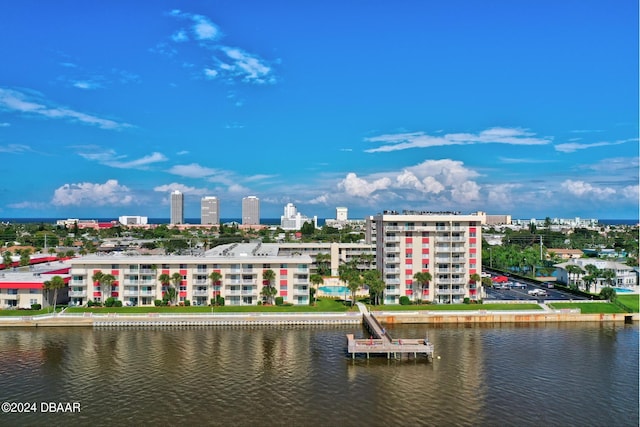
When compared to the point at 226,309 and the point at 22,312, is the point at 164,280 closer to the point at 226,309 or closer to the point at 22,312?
the point at 226,309

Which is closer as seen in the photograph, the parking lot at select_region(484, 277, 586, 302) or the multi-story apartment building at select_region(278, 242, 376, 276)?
the parking lot at select_region(484, 277, 586, 302)

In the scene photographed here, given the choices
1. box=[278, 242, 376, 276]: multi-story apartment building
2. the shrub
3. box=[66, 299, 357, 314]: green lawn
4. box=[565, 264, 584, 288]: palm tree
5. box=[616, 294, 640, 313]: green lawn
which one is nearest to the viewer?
box=[66, 299, 357, 314]: green lawn

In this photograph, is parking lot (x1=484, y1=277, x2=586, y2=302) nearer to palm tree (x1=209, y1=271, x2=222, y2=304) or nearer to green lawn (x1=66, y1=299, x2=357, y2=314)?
green lawn (x1=66, y1=299, x2=357, y2=314)

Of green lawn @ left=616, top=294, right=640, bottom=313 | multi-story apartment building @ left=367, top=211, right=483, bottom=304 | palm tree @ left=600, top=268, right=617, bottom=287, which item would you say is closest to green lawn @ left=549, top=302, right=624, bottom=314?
green lawn @ left=616, top=294, right=640, bottom=313

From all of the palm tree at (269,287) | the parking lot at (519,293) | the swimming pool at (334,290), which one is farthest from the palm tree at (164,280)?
the parking lot at (519,293)

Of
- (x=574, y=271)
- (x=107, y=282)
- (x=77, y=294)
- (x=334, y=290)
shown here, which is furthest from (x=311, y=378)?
(x=574, y=271)

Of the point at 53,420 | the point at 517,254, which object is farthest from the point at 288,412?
the point at 517,254
